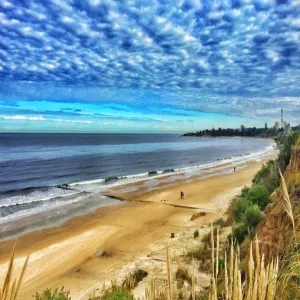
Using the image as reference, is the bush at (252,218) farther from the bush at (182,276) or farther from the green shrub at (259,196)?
the green shrub at (259,196)

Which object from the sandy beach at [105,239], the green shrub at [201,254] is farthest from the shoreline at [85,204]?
the green shrub at [201,254]

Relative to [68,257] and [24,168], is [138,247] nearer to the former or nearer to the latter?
[68,257]

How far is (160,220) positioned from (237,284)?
58.7 feet

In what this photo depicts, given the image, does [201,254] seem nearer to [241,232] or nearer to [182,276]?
[241,232]

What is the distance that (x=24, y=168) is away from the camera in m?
44.0

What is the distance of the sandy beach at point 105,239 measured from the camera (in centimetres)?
1148

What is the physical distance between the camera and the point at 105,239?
16094 millimetres

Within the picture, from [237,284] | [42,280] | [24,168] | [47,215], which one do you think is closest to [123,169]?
[24,168]

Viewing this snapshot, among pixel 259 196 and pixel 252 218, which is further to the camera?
pixel 259 196

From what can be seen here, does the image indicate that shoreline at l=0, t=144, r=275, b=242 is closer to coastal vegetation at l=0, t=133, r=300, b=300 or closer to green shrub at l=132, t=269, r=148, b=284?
coastal vegetation at l=0, t=133, r=300, b=300

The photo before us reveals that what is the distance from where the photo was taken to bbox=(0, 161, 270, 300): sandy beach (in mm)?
11484

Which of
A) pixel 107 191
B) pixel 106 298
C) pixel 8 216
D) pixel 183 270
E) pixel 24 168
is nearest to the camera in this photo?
pixel 106 298

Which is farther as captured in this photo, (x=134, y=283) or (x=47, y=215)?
(x=47, y=215)

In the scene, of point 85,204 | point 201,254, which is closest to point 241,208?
point 201,254
